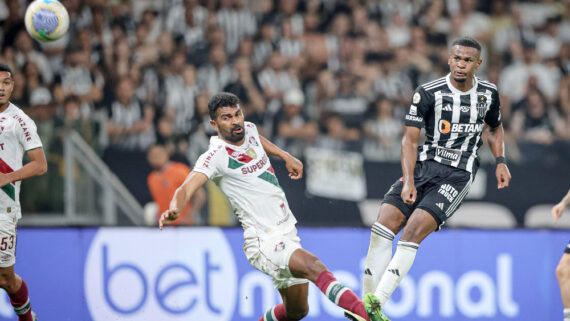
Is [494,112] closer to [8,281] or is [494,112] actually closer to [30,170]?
[30,170]

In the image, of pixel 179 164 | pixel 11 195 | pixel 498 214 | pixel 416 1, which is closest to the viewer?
pixel 11 195

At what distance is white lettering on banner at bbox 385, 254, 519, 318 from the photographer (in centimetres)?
966

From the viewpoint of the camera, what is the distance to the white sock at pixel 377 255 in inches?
288

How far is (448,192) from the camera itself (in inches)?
286

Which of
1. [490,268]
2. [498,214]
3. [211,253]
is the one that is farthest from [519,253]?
[211,253]

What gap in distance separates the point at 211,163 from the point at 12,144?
6.93 feet

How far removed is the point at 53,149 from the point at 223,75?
11.8 ft

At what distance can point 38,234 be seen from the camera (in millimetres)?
9578

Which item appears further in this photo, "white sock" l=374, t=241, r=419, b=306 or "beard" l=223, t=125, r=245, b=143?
"beard" l=223, t=125, r=245, b=143

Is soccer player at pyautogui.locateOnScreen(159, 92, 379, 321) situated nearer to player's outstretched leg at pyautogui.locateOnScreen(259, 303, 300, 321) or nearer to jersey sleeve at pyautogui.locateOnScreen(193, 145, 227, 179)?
jersey sleeve at pyautogui.locateOnScreen(193, 145, 227, 179)

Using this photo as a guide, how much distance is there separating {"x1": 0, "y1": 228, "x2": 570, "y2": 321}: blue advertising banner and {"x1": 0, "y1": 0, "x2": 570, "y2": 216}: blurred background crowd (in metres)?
1.57

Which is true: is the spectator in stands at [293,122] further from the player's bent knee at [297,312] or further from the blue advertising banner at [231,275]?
the player's bent knee at [297,312]

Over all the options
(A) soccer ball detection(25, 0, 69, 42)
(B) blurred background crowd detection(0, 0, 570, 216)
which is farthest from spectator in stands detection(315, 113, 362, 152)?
(A) soccer ball detection(25, 0, 69, 42)

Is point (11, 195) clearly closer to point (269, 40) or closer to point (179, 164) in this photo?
point (179, 164)
